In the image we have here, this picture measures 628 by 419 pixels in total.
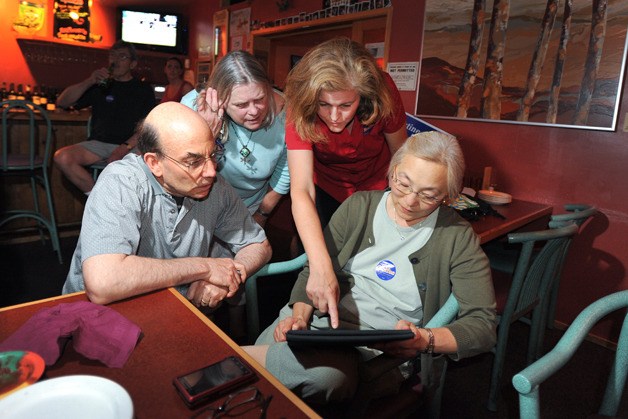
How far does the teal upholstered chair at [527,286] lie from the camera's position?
6.15 ft

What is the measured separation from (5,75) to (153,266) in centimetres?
665

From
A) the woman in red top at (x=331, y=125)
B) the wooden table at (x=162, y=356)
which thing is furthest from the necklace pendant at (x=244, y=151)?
the wooden table at (x=162, y=356)

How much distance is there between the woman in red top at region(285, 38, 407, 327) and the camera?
4.81 ft

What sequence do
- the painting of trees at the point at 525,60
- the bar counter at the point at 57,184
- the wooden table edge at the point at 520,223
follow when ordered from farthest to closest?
1. the bar counter at the point at 57,184
2. the painting of trees at the point at 525,60
3. the wooden table edge at the point at 520,223

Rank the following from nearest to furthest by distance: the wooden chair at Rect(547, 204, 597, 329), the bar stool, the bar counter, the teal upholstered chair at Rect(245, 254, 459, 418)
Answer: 1. the teal upholstered chair at Rect(245, 254, 459, 418)
2. the wooden chair at Rect(547, 204, 597, 329)
3. the bar stool
4. the bar counter

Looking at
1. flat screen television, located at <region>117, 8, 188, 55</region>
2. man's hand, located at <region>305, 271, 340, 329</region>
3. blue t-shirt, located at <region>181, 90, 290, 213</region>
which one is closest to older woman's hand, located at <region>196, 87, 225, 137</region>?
blue t-shirt, located at <region>181, 90, 290, 213</region>

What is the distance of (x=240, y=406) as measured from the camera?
729mm

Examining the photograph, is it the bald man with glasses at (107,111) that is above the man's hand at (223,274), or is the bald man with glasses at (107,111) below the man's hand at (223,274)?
above

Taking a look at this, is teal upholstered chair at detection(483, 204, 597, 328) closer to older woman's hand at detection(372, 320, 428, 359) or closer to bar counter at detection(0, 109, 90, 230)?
older woman's hand at detection(372, 320, 428, 359)

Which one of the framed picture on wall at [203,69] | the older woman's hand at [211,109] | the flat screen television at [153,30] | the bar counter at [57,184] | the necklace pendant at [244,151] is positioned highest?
the flat screen television at [153,30]

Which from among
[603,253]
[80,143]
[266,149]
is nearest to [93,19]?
[80,143]

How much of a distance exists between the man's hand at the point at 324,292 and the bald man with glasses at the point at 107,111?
3.01 metres

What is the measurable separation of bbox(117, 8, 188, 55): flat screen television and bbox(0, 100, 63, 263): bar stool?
3.64 meters

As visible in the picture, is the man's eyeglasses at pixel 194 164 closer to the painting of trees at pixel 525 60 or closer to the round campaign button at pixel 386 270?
the round campaign button at pixel 386 270
